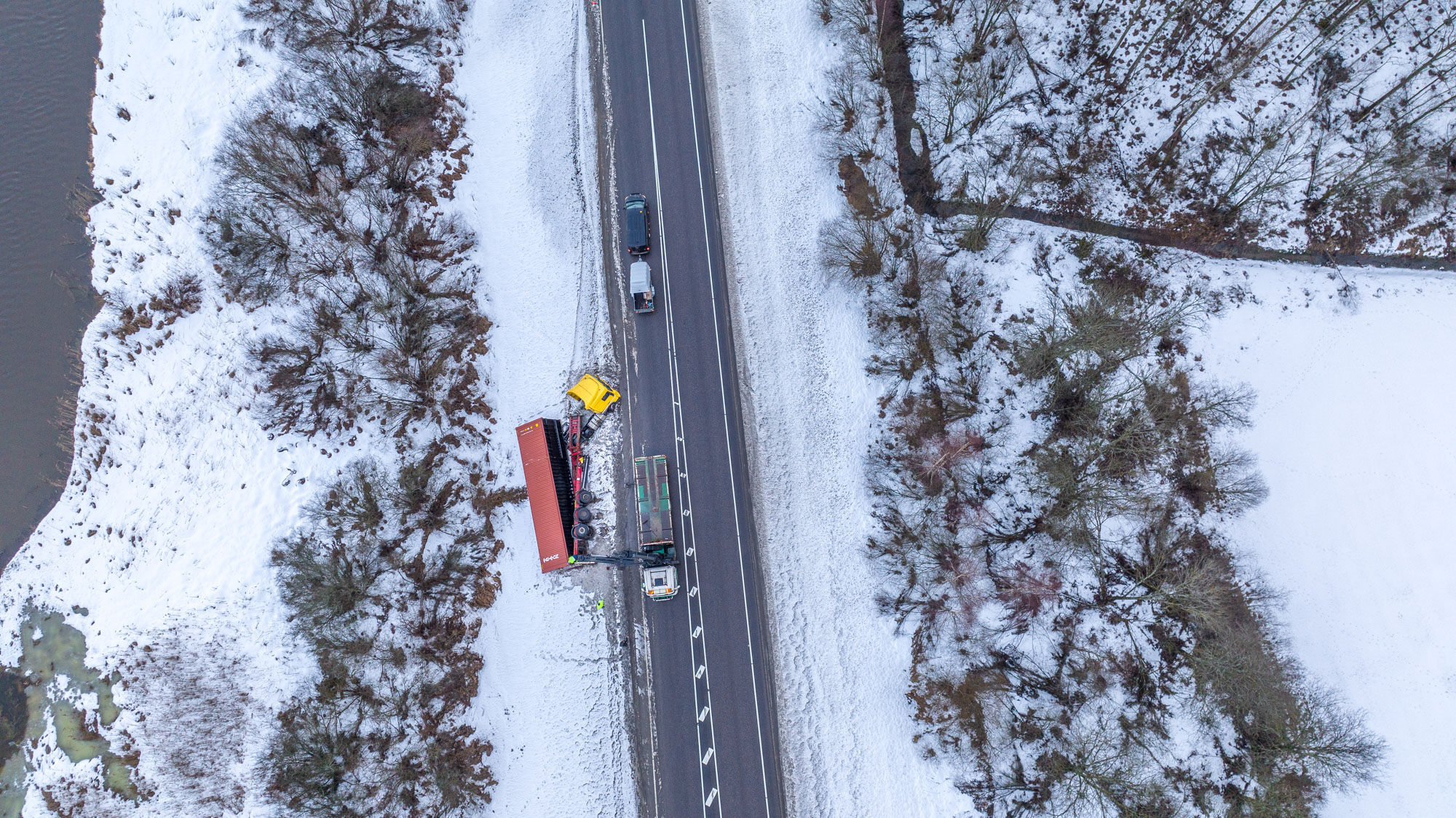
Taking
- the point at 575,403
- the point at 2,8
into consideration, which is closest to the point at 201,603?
the point at 575,403

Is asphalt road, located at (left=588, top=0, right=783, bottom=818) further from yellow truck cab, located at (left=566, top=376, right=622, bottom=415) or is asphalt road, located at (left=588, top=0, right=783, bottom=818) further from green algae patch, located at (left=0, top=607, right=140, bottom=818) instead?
green algae patch, located at (left=0, top=607, right=140, bottom=818)

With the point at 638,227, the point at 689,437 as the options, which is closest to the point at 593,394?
the point at 689,437

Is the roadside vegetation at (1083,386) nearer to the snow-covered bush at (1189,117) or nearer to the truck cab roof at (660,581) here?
the snow-covered bush at (1189,117)

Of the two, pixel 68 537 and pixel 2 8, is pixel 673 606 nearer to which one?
pixel 68 537

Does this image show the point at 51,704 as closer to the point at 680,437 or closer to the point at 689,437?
the point at 680,437

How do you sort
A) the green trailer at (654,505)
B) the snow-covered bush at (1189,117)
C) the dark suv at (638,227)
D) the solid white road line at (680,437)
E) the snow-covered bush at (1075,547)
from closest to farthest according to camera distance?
the snow-covered bush at (1075,547) < the solid white road line at (680,437) < the green trailer at (654,505) < the snow-covered bush at (1189,117) < the dark suv at (638,227)

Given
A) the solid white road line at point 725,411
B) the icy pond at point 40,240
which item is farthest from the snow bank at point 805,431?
the icy pond at point 40,240
